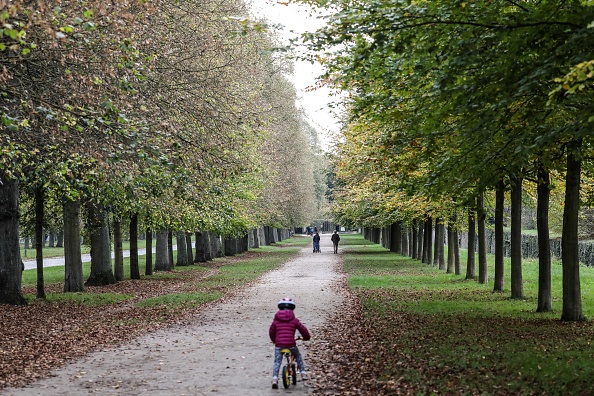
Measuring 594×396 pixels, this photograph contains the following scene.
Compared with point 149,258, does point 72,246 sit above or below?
above

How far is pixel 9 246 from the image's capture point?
18.7 meters

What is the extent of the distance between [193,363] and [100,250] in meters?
16.2

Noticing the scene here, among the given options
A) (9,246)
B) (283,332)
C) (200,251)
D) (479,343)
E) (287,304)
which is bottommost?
(200,251)

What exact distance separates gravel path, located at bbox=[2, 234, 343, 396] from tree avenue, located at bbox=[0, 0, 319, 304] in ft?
9.57

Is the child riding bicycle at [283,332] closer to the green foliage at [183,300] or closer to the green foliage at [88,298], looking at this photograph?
the green foliage at [183,300]

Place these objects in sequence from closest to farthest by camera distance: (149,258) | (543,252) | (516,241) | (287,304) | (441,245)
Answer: (287,304) < (543,252) < (516,241) < (149,258) < (441,245)

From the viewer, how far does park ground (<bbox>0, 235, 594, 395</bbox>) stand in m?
9.36

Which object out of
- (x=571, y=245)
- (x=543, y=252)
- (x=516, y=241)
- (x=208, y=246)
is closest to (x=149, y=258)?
(x=208, y=246)

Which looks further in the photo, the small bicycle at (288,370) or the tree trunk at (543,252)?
the tree trunk at (543,252)

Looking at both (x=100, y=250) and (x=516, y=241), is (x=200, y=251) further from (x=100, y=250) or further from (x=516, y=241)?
(x=516, y=241)

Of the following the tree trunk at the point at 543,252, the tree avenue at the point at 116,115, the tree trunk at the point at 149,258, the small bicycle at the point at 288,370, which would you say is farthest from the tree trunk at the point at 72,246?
the small bicycle at the point at 288,370

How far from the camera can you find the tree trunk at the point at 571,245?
46.8 feet

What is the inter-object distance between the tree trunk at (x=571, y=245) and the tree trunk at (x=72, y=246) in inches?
535

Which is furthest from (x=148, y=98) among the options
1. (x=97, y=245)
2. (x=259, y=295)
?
(x=97, y=245)
